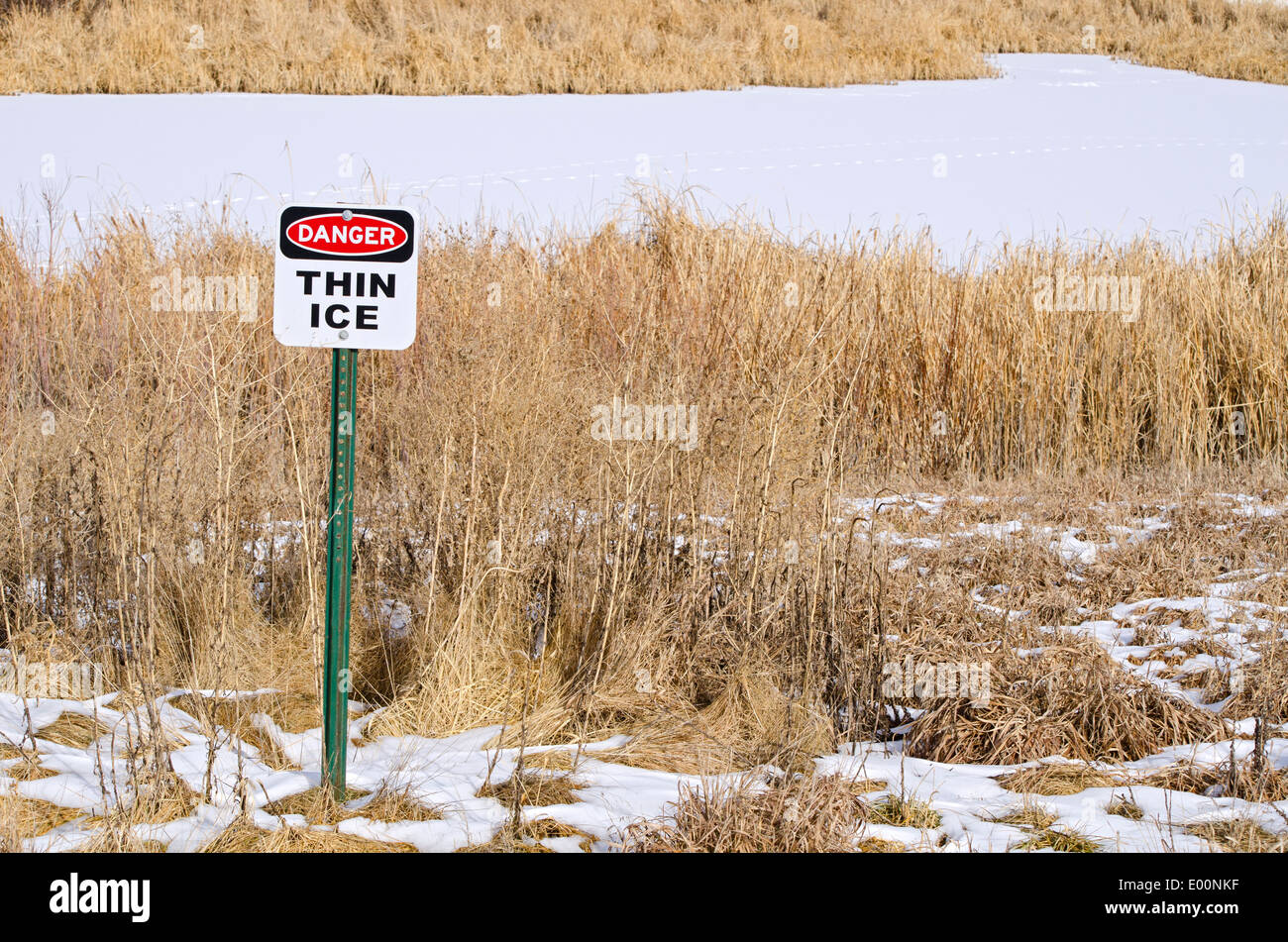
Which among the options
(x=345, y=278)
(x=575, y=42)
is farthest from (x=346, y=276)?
(x=575, y=42)

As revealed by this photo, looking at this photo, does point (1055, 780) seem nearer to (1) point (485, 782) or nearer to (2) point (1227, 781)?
(2) point (1227, 781)

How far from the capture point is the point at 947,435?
737 centimetres

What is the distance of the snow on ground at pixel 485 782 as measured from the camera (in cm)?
253

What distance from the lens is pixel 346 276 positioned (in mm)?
2525

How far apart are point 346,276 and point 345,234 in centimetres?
9

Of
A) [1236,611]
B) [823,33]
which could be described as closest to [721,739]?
Result: [1236,611]

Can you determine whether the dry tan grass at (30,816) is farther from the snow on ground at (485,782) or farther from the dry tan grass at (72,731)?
the dry tan grass at (72,731)

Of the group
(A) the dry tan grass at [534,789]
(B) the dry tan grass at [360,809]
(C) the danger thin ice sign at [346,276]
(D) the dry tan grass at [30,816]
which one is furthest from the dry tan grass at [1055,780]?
(D) the dry tan grass at [30,816]

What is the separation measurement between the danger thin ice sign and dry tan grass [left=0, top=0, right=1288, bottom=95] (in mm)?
14165

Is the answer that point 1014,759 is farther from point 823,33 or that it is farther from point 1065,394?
point 823,33

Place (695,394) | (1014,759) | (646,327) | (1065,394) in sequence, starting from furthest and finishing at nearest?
(1065,394) → (646,327) → (695,394) → (1014,759)

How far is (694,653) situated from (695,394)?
4.19 ft

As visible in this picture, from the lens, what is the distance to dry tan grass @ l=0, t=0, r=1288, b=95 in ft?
51.5

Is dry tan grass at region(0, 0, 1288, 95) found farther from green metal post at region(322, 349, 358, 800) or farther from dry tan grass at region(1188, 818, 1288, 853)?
dry tan grass at region(1188, 818, 1288, 853)
